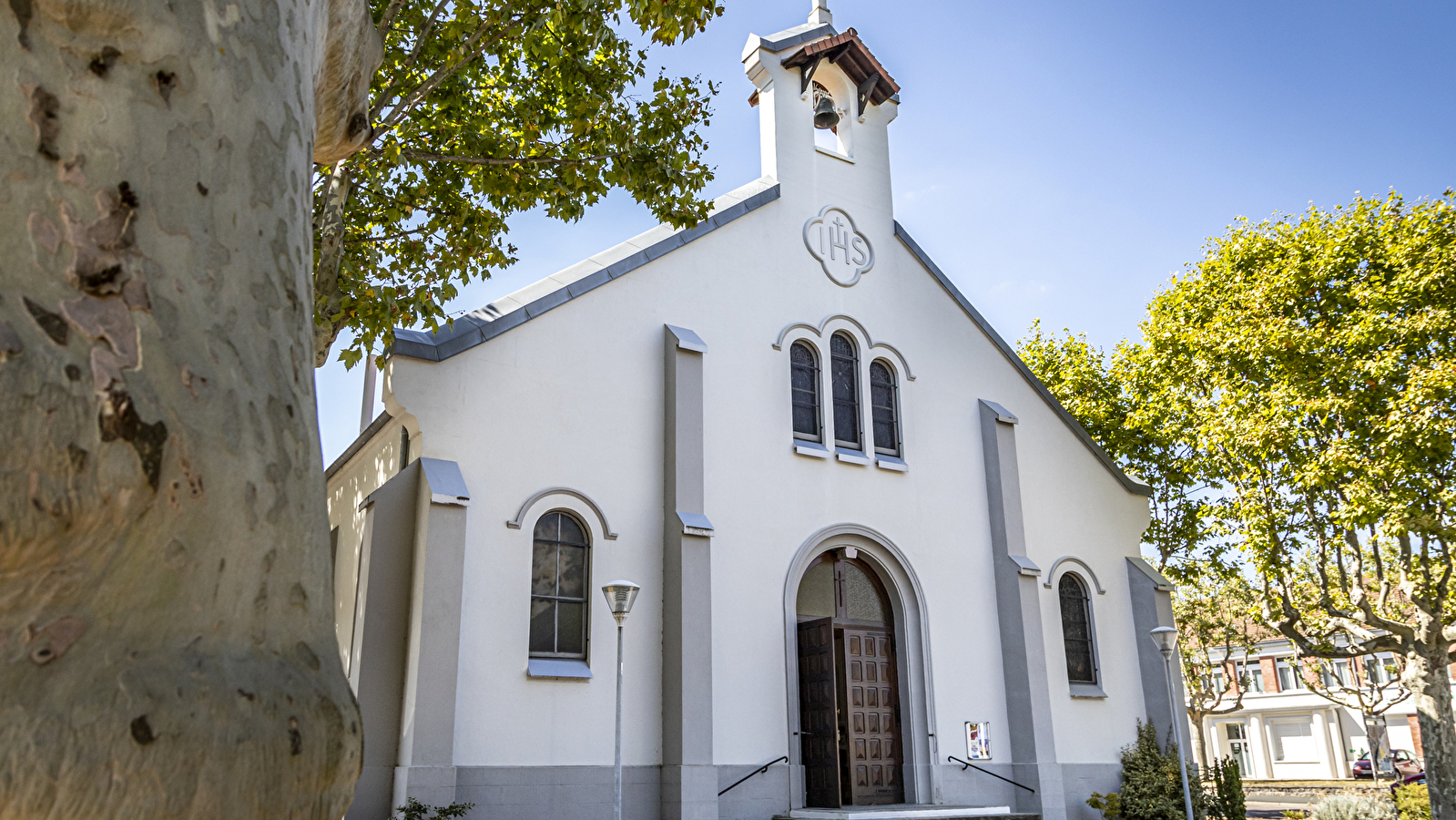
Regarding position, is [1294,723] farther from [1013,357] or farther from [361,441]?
[361,441]

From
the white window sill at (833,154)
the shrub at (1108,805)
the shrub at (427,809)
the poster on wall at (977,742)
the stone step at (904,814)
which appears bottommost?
the shrub at (1108,805)

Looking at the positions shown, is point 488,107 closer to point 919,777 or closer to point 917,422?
point 917,422

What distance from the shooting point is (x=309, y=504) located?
1.96 m

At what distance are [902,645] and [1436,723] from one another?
1160 centimetres

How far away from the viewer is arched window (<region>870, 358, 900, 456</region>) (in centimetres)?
A: 1630

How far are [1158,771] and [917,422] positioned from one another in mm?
6845

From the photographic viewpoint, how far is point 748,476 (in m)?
14.3

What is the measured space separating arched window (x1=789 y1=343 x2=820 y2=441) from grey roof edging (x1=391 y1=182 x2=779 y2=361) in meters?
2.34

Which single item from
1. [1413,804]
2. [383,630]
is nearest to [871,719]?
[383,630]

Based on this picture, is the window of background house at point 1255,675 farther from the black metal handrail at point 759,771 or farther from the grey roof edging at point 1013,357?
the black metal handrail at point 759,771

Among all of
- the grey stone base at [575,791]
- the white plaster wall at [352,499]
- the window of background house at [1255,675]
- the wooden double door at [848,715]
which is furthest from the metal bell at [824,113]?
the window of background house at [1255,675]

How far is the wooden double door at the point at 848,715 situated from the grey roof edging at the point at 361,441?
6447 millimetres

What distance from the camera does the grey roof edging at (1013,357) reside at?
1777 cm

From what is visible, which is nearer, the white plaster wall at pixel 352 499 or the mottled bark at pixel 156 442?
the mottled bark at pixel 156 442
